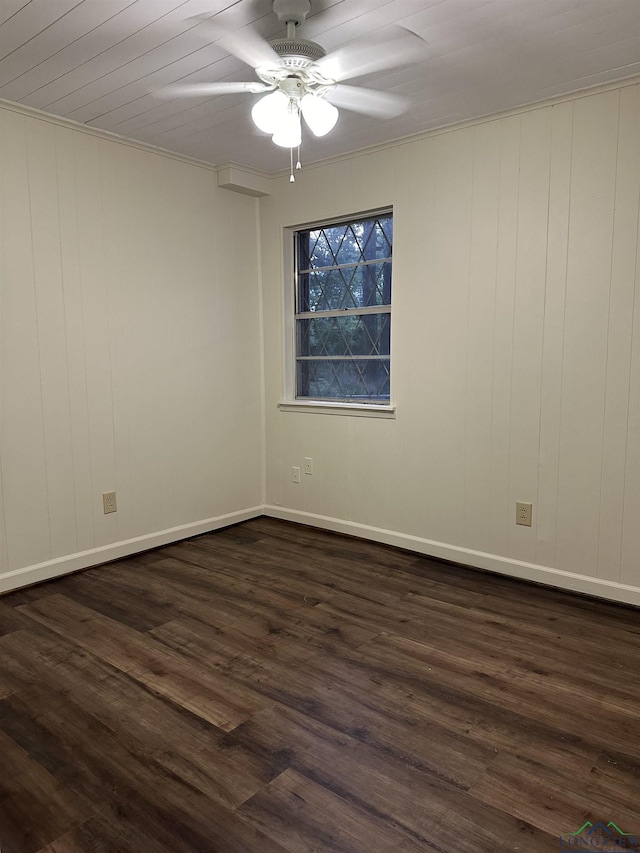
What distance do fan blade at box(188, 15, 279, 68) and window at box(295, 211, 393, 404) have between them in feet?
4.43

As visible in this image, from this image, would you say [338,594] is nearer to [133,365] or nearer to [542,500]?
[542,500]

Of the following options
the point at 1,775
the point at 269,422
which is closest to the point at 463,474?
the point at 269,422

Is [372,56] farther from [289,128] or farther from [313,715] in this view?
[313,715]

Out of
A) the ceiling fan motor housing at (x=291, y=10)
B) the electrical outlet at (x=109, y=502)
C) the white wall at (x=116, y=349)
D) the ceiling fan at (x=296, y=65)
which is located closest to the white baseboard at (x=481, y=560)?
the white wall at (x=116, y=349)

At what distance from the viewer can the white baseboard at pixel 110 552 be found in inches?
116

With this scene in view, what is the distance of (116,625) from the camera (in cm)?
254

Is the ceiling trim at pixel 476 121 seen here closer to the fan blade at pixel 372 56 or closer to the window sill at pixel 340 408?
the fan blade at pixel 372 56

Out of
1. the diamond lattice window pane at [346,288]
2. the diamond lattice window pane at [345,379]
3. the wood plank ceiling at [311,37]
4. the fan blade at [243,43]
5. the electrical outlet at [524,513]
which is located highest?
the wood plank ceiling at [311,37]

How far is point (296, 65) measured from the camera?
2164 millimetres

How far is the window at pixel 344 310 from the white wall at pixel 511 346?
0.50ft

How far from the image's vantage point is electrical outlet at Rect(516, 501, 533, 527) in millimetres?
2991

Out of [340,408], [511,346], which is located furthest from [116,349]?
[511,346]

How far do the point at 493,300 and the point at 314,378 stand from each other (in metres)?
1.38

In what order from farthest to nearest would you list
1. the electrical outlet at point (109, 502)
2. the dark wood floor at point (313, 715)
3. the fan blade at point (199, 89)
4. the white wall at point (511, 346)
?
the electrical outlet at point (109, 502) < the white wall at point (511, 346) < the fan blade at point (199, 89) < the dark wood floor at point (313, 715)
